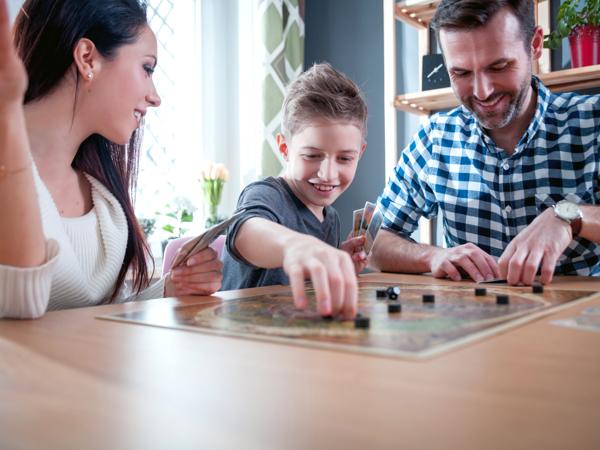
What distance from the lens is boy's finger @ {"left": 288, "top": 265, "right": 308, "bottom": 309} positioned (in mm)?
710

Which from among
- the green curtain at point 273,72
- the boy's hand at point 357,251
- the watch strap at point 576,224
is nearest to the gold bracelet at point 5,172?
the boy's hand at point 357,251

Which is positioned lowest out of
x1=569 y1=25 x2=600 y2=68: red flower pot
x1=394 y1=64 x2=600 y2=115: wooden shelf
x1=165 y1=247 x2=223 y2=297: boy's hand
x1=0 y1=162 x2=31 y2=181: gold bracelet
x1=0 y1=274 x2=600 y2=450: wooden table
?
x1=0 y1=274 x2=600 y2=450: wooden table

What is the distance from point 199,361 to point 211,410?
0.15m

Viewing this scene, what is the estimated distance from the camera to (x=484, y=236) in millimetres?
1793

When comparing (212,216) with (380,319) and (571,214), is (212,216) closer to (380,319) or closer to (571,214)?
(571,214)

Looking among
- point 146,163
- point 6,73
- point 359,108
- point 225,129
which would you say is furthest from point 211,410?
point 225,129

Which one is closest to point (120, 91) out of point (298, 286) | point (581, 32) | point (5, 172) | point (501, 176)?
point (5, 172)

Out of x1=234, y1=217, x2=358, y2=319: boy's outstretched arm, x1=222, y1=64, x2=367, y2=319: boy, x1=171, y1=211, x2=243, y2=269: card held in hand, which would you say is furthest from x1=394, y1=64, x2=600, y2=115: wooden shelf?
x1=234, y1=217, x2=358, y2=319: boy's outstretched arm

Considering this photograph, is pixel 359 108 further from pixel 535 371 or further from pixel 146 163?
pixel 146 163

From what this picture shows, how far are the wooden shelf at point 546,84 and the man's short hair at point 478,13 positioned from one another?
0.62 meters

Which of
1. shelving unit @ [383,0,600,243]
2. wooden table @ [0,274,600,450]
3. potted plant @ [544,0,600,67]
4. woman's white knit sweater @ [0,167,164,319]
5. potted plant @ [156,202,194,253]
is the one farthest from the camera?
potted plant @ [156,202,194,253]

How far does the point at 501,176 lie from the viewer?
5.71 ft

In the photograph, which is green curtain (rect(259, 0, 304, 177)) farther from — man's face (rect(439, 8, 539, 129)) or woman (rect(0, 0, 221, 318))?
woman (rect(0, 0, 221, 318))

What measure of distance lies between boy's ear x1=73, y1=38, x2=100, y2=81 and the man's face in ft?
3.30
